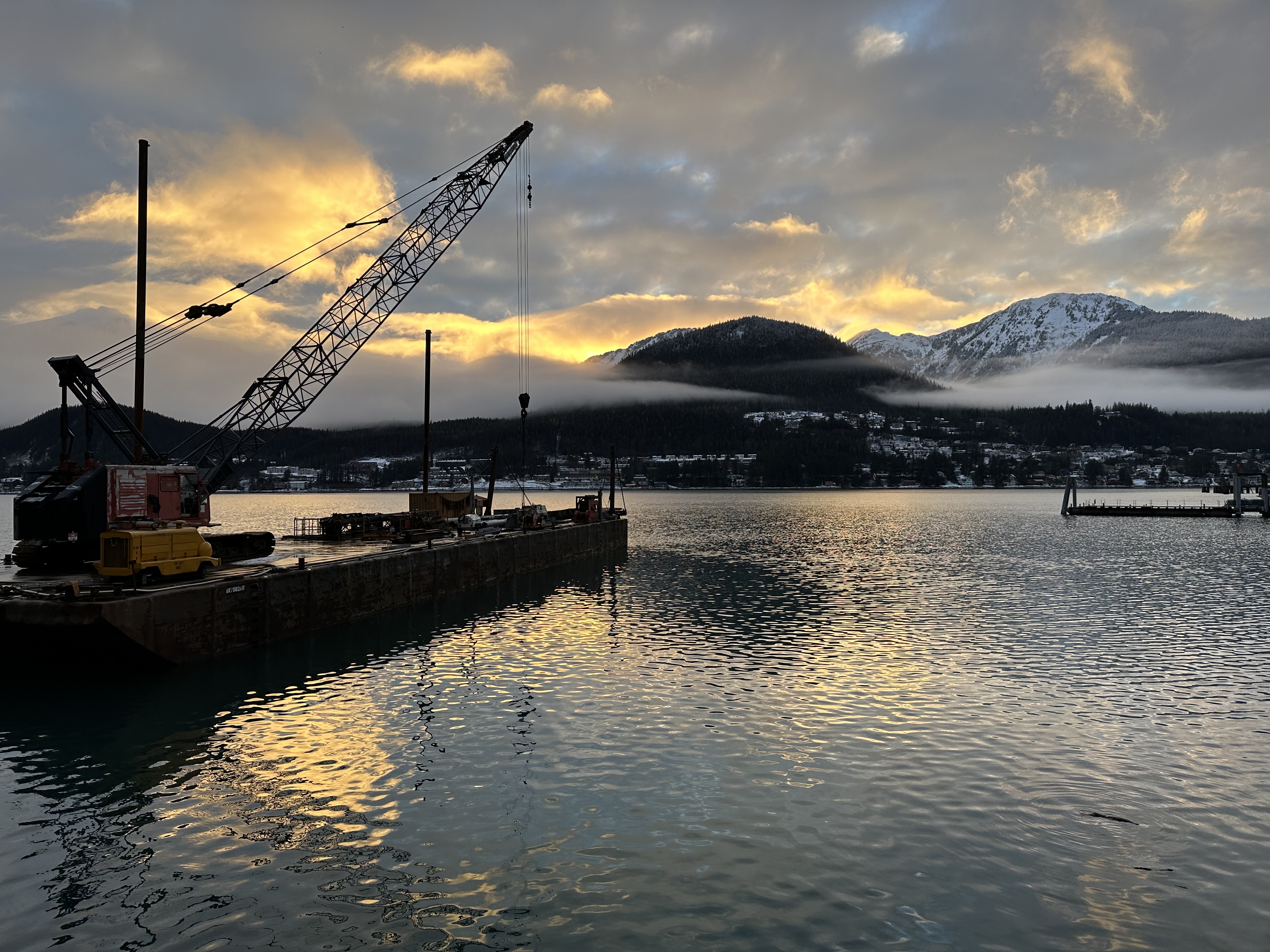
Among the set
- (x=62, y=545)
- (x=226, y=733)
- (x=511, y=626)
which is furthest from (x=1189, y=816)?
(x=62, y=545)

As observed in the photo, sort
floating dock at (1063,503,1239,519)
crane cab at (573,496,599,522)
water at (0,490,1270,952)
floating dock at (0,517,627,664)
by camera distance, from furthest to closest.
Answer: floating dock at (1063,503,1239,519) → crane cab at (573,496,599,522) → floating dock at (0,517,627,664) → water at (0,490,1270,952)

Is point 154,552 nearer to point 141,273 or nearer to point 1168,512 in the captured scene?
point 141,273

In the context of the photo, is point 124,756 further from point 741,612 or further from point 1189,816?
point 741,612

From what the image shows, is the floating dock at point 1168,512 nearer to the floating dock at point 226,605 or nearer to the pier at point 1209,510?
the pier at point 1209,510

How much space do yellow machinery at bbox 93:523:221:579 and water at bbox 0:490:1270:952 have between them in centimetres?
418

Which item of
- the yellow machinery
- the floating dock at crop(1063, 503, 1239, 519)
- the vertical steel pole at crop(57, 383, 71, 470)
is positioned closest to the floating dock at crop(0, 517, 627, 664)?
the yellow machinery

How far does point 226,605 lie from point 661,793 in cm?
2191

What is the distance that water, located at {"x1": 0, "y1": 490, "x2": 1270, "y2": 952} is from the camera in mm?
11367

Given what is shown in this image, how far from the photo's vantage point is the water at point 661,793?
1137 cm

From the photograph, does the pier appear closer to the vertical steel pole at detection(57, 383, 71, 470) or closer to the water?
the water

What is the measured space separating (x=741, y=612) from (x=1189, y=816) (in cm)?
2585

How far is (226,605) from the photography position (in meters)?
29.4

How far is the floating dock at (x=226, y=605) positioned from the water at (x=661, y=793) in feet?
3.94

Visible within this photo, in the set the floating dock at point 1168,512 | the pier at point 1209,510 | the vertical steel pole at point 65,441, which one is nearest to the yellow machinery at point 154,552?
the vertical steel pole at point 65,441
